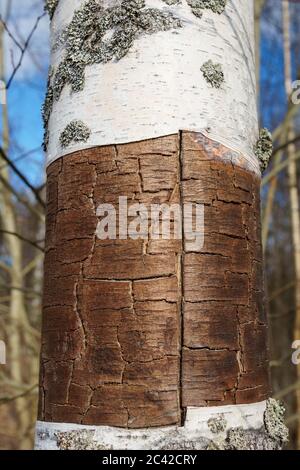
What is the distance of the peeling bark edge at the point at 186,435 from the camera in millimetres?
988

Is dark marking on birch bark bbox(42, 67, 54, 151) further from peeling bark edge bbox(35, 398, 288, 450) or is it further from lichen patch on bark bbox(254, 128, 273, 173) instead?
peeling bark edge bbox(35, 398, 288, 450)

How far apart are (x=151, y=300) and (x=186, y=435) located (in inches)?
10.4

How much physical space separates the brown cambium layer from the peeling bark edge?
17 millimetres

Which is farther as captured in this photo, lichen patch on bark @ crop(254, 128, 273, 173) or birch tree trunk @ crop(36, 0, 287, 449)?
lichen patch on bark @ crop(254, 128, 273, 173)

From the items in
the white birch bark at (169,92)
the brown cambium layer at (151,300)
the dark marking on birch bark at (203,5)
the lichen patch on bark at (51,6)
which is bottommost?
the brown cambium layer at (151,300)

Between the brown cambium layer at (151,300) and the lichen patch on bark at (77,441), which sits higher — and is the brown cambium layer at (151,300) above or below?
above

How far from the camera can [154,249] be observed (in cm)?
105

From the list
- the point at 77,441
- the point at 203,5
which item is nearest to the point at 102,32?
the point at 203,5

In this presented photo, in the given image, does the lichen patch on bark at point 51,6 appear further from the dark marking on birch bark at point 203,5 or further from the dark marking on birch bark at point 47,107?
the dark marking on birch bark at point 203,5

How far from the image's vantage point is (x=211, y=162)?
112 cm

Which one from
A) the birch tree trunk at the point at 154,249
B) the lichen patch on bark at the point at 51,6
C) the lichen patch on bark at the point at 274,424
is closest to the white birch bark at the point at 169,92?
the birch tree trunk at the point at 154,249

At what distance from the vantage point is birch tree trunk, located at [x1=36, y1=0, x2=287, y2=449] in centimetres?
102

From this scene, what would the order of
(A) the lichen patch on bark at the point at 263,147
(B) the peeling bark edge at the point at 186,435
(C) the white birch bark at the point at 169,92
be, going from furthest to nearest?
(A) the lichen patch on bark at the point at 263,147 → (C) the white birch bark at the point at 169,92 → (B) the peeling bark edge at the point at 186,435

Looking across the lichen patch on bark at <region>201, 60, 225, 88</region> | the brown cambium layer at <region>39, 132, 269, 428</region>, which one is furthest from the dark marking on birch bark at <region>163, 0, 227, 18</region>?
the brown cambium layer at <region>39, 132, 269, 428</region>
